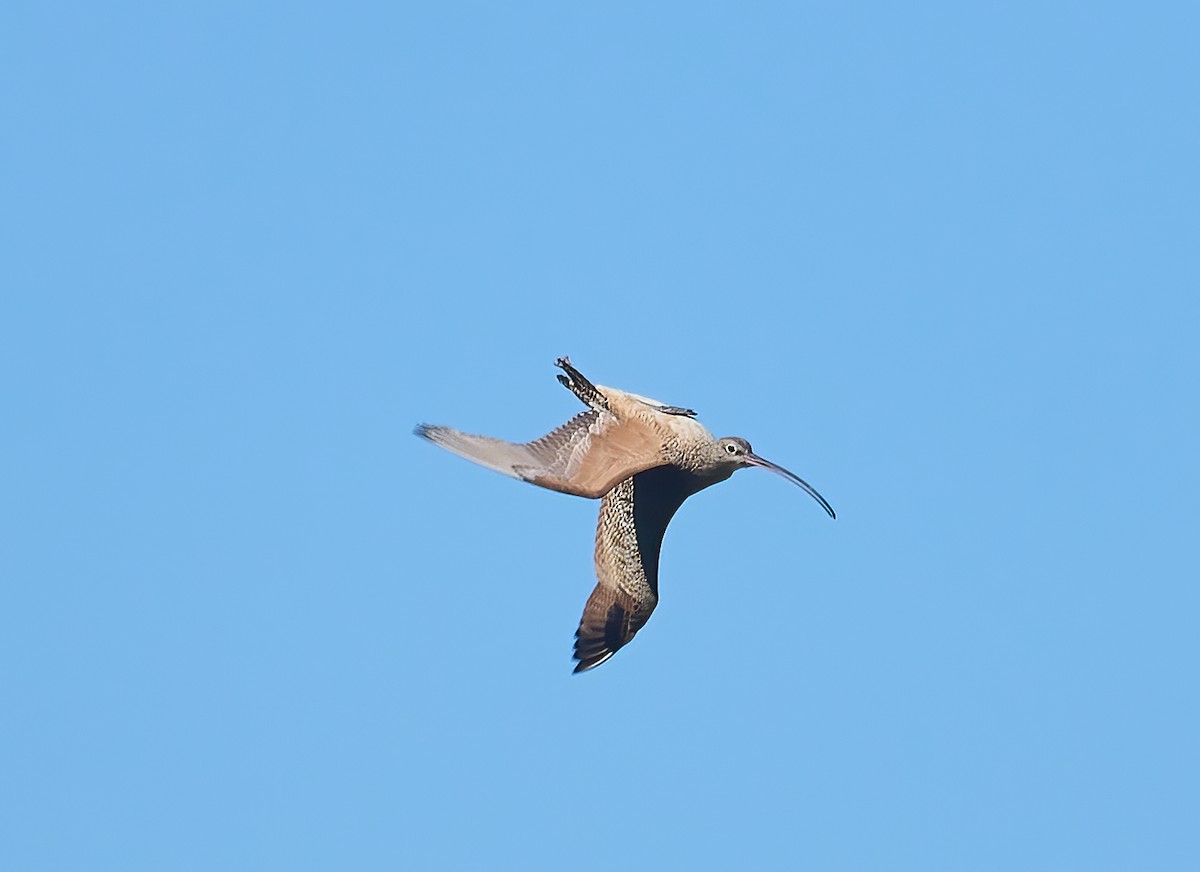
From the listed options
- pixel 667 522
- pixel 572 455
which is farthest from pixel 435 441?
pixel 667 522

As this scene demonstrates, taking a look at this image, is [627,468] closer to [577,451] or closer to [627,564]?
[577,451]

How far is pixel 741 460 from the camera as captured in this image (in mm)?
28938

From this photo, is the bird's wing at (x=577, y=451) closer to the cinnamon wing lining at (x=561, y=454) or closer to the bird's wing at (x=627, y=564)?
the cinnamon wing lining at (x=561, y=454)

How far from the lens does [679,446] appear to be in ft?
93.9

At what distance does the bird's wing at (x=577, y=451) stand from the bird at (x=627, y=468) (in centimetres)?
1

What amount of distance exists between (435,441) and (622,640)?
13.8 ft

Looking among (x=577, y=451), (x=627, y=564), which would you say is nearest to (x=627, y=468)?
(x=577, y=451)

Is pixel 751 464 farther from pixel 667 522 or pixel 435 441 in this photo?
pixel 435 441

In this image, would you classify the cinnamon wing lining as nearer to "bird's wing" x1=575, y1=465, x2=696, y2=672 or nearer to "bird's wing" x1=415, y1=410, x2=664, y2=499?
"bird's wing" x1=415, y1=410, x2=664, y2=499

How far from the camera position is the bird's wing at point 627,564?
29.3m

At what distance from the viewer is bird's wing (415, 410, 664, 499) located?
26.3 metres

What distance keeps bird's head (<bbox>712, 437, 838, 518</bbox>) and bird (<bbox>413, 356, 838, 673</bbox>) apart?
1cm

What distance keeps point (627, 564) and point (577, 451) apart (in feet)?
6.52

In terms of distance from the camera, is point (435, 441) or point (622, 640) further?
point (622, 640)
